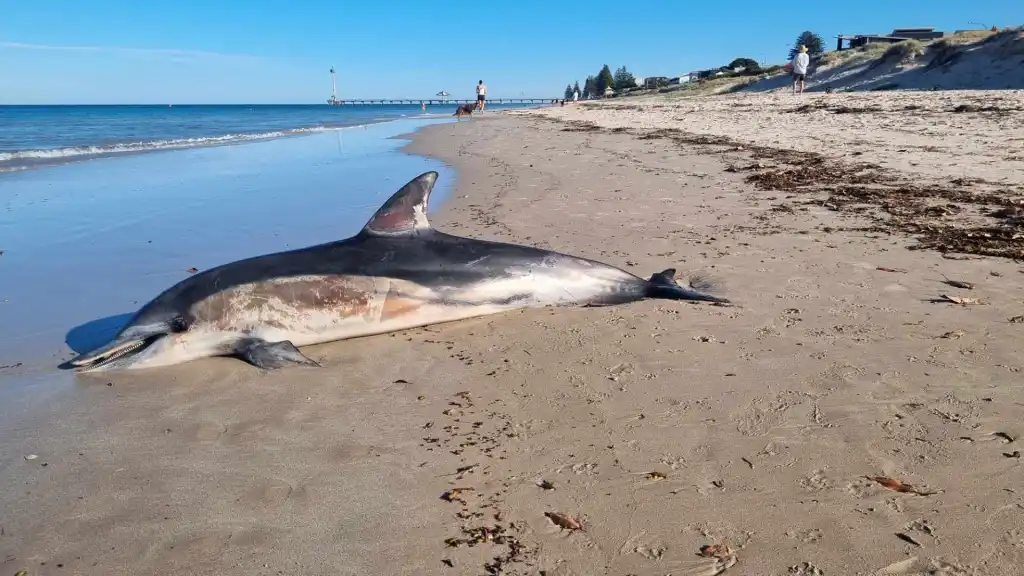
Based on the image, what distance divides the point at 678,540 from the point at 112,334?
4453 millimetres

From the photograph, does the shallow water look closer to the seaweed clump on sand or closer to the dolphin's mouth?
the dolphin's mouth

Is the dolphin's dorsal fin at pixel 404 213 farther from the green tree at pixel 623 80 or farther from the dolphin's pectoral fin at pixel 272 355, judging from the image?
the green tree at pixel 623 80

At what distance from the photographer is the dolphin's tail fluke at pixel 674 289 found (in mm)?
5023

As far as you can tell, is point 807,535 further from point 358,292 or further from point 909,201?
point 909,201

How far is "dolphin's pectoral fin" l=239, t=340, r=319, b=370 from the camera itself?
426 centimetres

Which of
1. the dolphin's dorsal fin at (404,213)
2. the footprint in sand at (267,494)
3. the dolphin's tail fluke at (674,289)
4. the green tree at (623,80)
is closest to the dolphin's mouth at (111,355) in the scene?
the dolphin's dorsal fin at (404,213)

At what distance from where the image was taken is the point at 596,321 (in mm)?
4754

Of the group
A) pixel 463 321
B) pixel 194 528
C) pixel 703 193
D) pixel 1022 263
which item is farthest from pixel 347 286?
pixel 703 193

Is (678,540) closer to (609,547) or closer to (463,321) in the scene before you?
(609,547)

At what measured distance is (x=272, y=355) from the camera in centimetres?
432

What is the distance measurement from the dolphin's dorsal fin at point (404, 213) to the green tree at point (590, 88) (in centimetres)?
13964

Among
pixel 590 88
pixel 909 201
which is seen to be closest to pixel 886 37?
pixel 909 201

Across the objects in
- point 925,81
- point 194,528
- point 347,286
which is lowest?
point 194,528

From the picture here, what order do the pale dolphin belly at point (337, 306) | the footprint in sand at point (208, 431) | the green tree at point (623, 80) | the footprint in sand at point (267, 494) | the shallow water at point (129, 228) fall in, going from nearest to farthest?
the footprint in sand at point (267, 494) → the footprint in sand at point (208, 431) → the pale dolphin belly at point (337, 306) → the shallow water at point (129, 228) → the green tree at point (623, 80)
